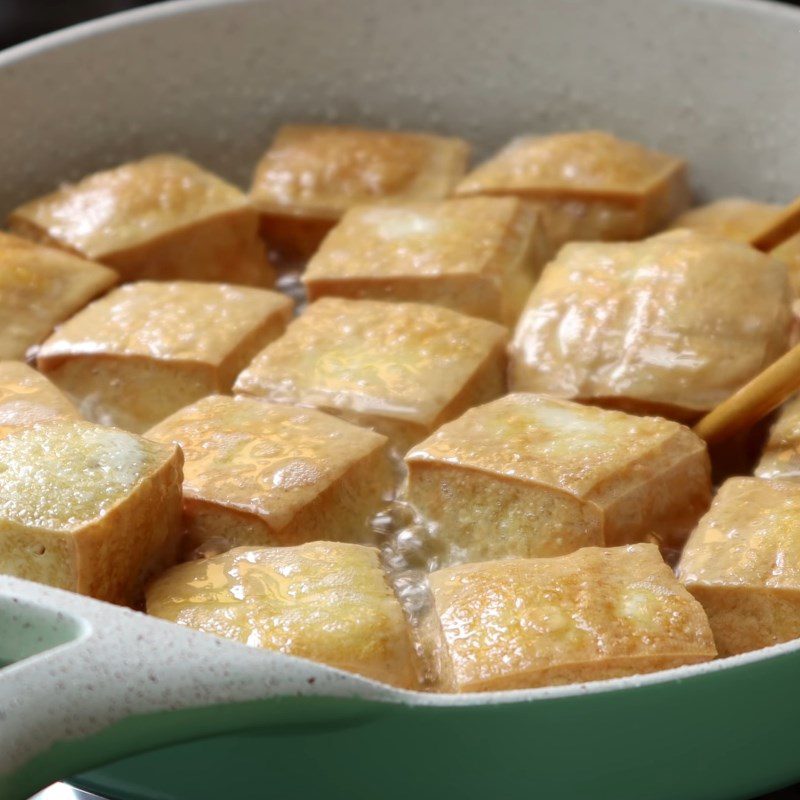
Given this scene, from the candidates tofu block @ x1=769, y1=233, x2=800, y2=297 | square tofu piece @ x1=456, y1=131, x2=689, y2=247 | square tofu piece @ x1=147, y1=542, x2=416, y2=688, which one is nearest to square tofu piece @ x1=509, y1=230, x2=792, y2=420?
tofu block @ x1=769, y1=233, x2=800, y2=297

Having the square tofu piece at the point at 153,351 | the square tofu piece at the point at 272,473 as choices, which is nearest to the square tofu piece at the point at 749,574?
the square tofu piece at the point at 272,473

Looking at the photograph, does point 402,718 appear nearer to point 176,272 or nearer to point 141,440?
point 141,440

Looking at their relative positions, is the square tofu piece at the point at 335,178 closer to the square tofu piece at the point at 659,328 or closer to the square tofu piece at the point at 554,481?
the square tofu piece at the point at 659,328

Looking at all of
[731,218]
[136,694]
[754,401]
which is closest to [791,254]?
[731,218]

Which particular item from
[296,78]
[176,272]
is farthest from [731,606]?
[296,78]

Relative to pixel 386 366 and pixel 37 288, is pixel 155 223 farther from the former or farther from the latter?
pixel 386 366

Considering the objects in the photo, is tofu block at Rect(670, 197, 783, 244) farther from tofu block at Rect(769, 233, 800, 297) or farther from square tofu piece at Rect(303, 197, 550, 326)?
square tofu piece at Rect(303, 197, 550, 326)
